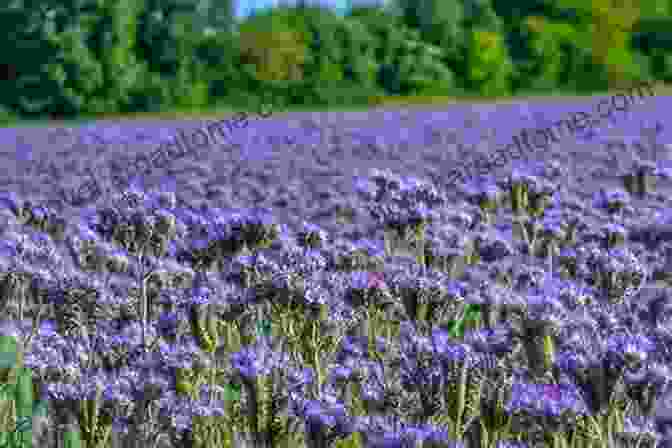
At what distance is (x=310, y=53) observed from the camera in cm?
4431

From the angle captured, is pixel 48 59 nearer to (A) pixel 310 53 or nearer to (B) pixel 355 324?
(A) pixel 310 53

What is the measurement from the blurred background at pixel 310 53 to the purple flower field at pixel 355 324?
33.6m

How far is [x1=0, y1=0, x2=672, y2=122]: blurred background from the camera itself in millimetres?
39406

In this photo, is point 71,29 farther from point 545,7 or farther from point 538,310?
point 538,310

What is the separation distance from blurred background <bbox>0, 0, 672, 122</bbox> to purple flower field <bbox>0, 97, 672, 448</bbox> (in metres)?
33.6

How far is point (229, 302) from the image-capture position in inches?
146

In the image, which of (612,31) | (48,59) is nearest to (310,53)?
(48,59)

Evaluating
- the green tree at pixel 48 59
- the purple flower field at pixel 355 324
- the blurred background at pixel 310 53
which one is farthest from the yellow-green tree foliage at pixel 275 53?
the purple flower field at pixel 355 324

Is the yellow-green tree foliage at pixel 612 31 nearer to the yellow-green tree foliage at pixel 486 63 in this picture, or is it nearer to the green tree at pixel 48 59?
the yellow-green tree foliage at pixel 486 63

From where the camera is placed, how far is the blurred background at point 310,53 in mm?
39406

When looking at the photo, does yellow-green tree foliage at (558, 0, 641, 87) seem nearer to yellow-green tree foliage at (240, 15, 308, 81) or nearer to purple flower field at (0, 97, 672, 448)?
yellow-green tree foliage at (240, 15, 308, 81)

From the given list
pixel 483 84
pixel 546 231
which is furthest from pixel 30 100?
pixel 546 231

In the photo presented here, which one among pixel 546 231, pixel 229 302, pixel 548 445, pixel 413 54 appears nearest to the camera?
pixel 548 445

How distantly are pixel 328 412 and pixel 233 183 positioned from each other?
315 inches
